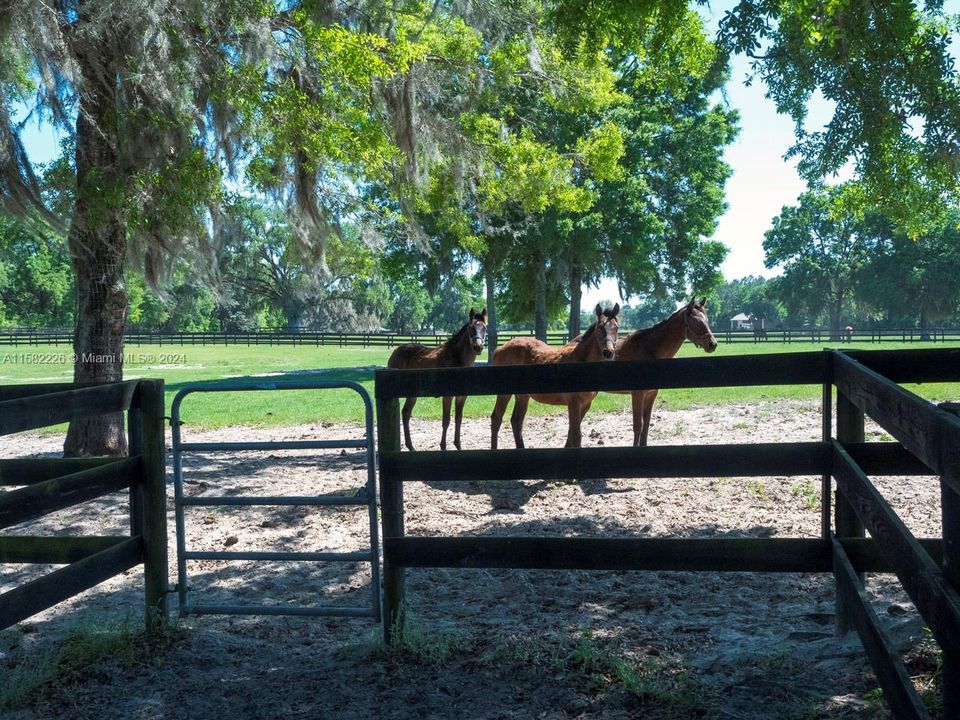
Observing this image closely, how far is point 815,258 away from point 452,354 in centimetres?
7075

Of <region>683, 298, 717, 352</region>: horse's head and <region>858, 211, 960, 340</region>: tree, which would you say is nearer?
<region>683, 298, 717, 352</region>: horse's head

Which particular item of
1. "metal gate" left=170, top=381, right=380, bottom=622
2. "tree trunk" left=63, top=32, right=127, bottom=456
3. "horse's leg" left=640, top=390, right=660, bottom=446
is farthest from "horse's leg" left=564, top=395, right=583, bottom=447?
"tree trunk" left=63, top=32, right=127, bottom=456

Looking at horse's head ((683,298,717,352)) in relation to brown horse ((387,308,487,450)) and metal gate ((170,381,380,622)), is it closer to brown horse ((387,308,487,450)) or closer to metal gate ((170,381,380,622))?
brown horse ((387,308,487,450))

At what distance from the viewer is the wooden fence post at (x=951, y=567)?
5.85 feet

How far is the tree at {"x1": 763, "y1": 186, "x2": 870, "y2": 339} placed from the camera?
234ft

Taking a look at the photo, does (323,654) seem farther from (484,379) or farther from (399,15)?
(399,15)

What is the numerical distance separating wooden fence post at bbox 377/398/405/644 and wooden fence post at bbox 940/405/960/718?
2.61 metres

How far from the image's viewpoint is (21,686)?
3490 mm

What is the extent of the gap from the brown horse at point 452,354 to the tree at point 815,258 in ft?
216

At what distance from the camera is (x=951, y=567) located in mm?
1885

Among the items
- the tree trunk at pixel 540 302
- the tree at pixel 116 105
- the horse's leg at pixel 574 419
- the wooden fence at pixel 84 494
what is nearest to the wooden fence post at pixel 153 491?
the wooden fence at pixel 84 494

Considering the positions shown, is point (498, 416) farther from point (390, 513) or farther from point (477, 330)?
point (390, 513)

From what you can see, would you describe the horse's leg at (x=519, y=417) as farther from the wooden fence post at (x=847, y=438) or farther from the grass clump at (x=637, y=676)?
the wooden fence post at (x=847, y=438)

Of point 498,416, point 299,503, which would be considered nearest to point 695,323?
point 498,416
